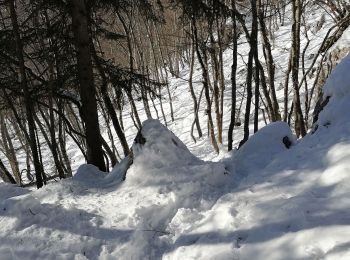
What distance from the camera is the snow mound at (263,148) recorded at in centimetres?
521

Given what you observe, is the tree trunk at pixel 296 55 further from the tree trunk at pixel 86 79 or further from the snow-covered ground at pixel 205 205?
the tree trunk at pixel 86 79

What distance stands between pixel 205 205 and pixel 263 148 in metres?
1.68

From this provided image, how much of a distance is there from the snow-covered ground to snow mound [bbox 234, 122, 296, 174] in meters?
0.02

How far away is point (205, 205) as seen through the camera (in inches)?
167

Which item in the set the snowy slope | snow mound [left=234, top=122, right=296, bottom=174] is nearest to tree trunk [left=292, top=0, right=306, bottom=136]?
snow mound [left=234, top=122, right=296, bottom=174]

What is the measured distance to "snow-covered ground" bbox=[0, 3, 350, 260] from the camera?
129 inches

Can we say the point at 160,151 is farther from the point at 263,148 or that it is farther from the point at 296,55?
the point at 296,55

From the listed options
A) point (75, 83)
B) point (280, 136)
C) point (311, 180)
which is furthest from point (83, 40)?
point (311, 180)

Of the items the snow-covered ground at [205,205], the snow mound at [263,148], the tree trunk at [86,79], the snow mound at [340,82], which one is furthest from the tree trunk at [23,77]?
the snow mound at [340,82]

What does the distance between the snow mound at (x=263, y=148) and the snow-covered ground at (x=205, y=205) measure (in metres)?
0.02

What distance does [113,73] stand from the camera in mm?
8102

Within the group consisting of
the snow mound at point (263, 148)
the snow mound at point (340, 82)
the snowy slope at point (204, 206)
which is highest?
the snow mound at point (340, 82)

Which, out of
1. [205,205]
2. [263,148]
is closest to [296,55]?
[263,148]

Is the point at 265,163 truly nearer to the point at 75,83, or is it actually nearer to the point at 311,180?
the point at 311,180
